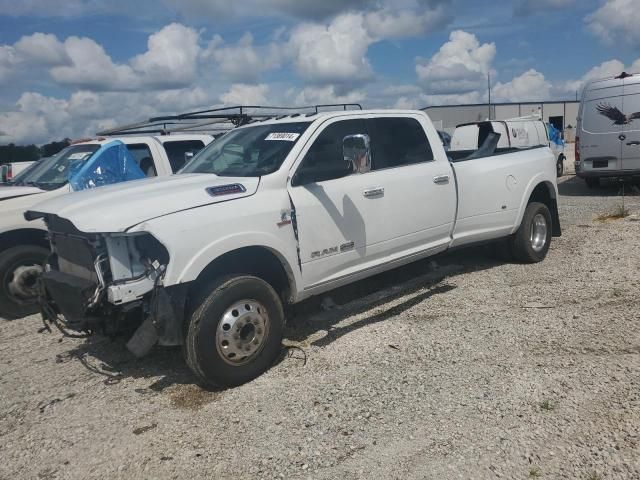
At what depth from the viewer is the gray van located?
11.6 meters

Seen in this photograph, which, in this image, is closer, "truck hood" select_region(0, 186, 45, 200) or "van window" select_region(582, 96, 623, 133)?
"truck hood" select_region(0, 186, 45, 200)

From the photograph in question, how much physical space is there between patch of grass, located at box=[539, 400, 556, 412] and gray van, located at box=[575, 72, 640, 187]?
33.4 ft

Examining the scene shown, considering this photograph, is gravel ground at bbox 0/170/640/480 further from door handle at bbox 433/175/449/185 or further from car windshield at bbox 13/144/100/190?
car windshield at bbox 13/144/100/190

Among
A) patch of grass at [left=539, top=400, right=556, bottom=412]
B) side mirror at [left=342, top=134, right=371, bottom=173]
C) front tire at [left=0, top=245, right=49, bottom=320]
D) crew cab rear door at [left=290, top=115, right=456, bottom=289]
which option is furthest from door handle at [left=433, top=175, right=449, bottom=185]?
front tire at [left=0, top=245, right=49, bottom=320]

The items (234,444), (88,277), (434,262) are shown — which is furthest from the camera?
(434,262)

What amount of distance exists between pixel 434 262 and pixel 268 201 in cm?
353

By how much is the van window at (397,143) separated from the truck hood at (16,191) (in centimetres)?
397

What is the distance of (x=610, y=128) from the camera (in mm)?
11992

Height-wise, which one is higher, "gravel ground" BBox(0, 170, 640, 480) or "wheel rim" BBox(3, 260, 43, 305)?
"wheel rim" BBox(3, 260, 43, 305)

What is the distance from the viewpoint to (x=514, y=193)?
6.59m

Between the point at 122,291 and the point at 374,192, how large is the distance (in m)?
2.34

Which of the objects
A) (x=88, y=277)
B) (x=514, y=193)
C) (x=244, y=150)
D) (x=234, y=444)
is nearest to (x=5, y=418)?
(x=88, y=277)

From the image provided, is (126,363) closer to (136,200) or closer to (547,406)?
A: (136,200)

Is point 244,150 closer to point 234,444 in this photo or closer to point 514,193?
point 234,444
